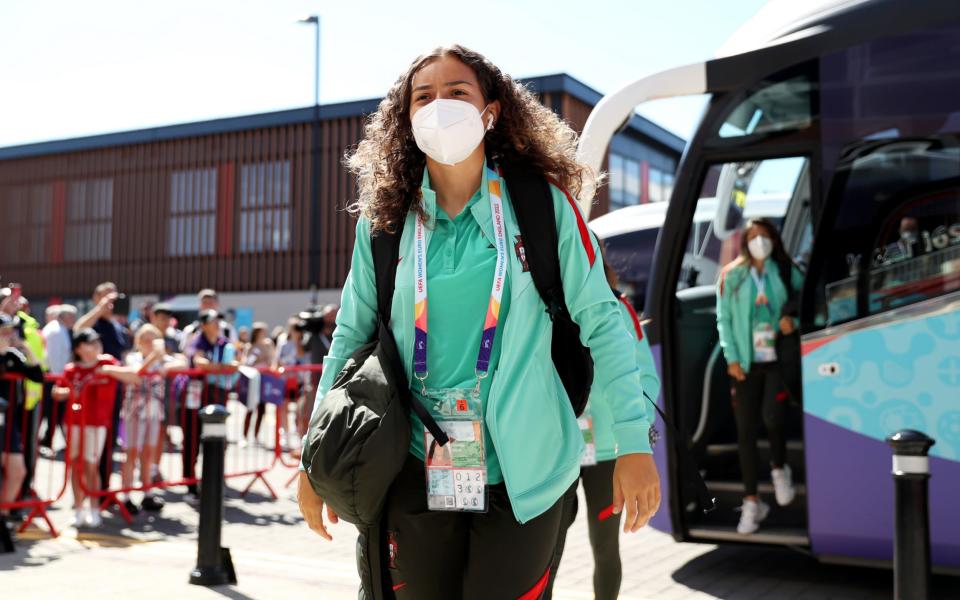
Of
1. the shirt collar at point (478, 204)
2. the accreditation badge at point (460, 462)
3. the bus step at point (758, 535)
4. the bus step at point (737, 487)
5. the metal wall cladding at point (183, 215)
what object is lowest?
the bus step at point (758, 535)

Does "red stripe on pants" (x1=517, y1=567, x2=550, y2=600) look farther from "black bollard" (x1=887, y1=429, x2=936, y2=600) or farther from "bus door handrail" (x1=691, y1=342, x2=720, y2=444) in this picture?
"bus door handrail" (x1=691, y1=342, x2=720, y2=444)

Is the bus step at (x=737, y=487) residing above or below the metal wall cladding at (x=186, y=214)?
below

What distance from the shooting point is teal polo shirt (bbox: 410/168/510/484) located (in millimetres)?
2238

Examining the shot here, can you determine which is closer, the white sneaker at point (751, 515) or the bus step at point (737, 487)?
the white sneaker at point (751, 515)

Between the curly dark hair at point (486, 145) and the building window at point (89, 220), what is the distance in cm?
3998

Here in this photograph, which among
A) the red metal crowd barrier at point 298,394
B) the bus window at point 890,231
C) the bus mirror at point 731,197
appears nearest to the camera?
the bus window at point 890,231

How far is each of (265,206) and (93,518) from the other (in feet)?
98.7

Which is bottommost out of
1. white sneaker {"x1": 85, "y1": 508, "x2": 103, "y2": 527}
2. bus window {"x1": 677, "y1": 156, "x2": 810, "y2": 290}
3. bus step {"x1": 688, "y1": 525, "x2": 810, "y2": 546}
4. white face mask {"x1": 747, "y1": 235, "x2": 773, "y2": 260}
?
white sneaker {"x1": 85, "y1": 508, "x2": 103, "y2": 527}

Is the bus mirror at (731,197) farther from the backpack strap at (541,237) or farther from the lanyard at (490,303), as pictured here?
the lanyard at (490,303)

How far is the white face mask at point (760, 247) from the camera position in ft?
20.0

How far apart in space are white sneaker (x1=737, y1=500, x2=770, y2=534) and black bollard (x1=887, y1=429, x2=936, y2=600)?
5.66 feet

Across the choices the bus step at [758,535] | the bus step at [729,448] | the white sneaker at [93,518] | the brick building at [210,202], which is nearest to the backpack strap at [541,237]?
the bus step at [758,535]

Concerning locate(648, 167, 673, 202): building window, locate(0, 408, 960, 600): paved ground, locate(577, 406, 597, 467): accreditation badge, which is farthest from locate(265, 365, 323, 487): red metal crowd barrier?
locate(648, 167, 673, 202): building window

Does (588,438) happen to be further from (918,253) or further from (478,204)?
(918,253)
